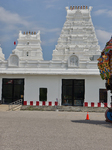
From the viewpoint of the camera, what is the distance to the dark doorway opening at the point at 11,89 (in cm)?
2809

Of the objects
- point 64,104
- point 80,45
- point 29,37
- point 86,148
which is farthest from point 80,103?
point 29,37

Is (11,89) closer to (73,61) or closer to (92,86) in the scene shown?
(73,61)

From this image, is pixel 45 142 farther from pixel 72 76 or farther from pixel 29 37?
pixel 29 37

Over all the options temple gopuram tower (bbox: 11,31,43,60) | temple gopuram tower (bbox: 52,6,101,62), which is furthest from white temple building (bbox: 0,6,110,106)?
temple gopuram tower (bbox: 11,31,43,60)

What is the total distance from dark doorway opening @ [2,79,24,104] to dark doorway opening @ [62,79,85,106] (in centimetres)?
519

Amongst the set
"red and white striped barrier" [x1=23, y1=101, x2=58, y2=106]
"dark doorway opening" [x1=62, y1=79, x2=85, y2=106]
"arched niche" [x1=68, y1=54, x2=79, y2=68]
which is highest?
"arched niche" [x1=68, y1=54, x2=79, y2=68]

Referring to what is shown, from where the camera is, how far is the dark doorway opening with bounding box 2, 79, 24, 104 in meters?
28.1

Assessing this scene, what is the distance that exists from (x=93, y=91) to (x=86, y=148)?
19.2 m

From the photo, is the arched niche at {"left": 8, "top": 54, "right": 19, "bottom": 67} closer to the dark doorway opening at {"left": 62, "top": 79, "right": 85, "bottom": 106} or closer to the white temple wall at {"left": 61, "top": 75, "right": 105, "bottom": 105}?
the dark doorway opening at {"left": 62, "top": 79, "right": 85, "bottom": 106}

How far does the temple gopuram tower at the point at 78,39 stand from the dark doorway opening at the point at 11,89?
23334 millimetres

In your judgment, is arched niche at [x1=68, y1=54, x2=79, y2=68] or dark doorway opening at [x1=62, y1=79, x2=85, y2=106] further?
arched niche at [x1=68, y1=54, x2=79, y2=68]

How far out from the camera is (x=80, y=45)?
51.2 m

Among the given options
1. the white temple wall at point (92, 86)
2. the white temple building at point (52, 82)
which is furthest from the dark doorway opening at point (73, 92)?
the white temple wall at point (92, 86)

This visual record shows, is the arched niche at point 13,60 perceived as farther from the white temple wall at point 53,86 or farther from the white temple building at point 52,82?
the white temple wall at point 53,86
